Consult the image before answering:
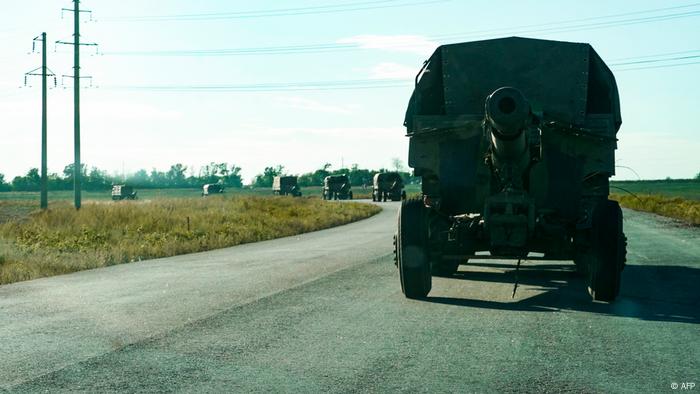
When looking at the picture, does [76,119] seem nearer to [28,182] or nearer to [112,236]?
[112,236]

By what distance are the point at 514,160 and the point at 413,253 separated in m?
1.72

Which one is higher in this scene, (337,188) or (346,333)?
(337,188)

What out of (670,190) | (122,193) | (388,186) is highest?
(388,186)

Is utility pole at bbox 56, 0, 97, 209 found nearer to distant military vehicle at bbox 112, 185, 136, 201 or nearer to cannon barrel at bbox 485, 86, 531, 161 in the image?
cannon barrel at bbox 485, 86, 531, 161

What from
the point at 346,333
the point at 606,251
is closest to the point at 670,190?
the point at 606,251

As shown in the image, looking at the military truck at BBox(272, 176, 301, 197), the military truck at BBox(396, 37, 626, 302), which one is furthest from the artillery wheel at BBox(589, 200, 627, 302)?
the military truck at BBox(272, 176, 301, 197)

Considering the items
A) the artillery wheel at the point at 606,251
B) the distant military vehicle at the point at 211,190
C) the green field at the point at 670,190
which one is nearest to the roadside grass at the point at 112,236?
the artillery wheel at the point at 606,251

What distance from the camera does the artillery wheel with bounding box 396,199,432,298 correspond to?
10938 millimetres

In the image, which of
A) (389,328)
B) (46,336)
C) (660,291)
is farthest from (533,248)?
(46,336)

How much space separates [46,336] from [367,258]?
9.54 metres

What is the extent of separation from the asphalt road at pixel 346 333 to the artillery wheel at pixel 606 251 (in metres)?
0.23

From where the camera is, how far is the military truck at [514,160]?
10508 mm

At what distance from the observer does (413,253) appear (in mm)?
10953

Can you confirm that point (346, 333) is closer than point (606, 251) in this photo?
Yes
